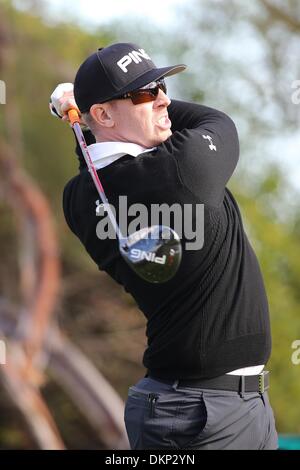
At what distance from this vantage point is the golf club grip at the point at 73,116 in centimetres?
307

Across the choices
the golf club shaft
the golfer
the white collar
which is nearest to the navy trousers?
the golfer

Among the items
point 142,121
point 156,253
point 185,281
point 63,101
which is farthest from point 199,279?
point 63,101

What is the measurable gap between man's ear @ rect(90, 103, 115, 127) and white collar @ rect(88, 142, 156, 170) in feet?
0.24

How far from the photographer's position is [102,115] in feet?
9.58

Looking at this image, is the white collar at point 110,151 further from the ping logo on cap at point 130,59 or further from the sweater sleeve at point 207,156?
the ping logo on cap at point 130,59

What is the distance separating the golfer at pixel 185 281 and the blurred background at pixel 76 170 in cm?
706

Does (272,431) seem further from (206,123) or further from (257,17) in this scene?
(257,17)

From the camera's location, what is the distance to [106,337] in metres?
11.3

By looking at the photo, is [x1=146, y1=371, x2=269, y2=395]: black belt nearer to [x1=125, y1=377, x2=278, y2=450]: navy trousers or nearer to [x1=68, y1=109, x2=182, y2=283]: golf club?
[x1=125, y1=377, x2=278, y2=450]: navy trousers

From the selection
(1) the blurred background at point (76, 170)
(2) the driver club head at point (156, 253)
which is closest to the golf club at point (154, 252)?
(2) the driver club head at point (156, 253)

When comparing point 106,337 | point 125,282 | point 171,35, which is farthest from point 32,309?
point 125,282

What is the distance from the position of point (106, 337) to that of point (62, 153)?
7.64 feet

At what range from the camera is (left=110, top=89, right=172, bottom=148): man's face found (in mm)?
2867
